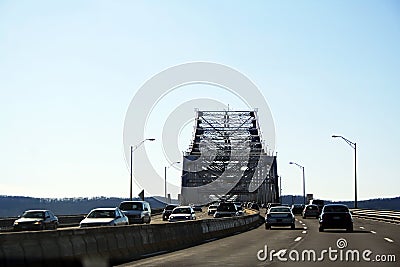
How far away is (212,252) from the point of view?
906 inches

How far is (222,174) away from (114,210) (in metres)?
103

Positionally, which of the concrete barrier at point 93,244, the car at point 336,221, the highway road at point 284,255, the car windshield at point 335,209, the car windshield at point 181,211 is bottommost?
the highway road at point 284,255

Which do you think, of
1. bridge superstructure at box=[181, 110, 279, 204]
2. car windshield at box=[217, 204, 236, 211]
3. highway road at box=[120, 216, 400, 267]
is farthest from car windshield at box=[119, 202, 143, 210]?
bridge superstructure at box=[181, 110, 279, 204]

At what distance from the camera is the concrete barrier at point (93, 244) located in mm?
14055

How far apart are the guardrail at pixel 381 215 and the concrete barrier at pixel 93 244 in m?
26.8

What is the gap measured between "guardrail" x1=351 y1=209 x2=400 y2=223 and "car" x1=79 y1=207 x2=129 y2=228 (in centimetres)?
2566

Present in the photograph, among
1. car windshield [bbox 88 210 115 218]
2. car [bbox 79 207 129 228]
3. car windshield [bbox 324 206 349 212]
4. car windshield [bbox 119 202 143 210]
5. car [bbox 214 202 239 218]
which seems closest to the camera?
car [bbox 79 207 129 228]

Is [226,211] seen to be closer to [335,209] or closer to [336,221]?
[335,209]

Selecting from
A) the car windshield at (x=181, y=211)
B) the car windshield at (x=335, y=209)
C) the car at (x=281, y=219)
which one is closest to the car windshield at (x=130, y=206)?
the car windshield at (x=181, y=211)

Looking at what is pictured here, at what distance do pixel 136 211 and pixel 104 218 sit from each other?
10856 mm

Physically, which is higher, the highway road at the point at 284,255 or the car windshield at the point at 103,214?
the car windshield at the point at 103,214

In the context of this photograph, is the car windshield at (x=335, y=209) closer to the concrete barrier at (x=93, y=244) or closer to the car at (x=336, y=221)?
the car at (x=336, y=221)

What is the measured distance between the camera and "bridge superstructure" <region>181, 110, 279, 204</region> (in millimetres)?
127062

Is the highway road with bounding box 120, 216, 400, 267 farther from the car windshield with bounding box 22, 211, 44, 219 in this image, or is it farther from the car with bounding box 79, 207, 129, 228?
the car windshield with bounding box 22, 211, 44, 219
